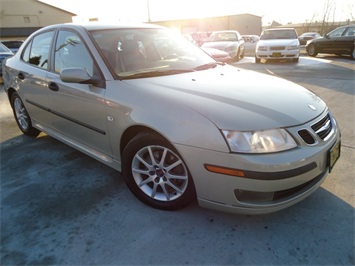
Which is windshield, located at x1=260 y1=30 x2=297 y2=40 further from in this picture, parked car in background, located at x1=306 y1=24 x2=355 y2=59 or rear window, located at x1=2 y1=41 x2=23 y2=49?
rear window, located at x1=2 y1=41 x2=23 y2=49

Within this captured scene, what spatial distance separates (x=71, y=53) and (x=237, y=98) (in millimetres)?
1791

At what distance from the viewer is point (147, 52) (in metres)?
2.91

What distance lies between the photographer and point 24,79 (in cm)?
354

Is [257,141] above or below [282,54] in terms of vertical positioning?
above

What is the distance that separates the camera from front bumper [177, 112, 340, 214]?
1797 millimetres

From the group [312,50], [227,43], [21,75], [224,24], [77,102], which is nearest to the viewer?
[77,102]

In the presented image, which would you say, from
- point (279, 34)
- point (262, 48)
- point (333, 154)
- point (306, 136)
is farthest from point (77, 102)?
point (279, 34)

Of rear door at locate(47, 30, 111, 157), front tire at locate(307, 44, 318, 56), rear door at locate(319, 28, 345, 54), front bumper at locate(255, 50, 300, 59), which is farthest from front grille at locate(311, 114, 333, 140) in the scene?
front tire at locate(307, 44, 318, 56)

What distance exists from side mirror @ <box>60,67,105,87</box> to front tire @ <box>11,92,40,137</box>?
6.00 feet

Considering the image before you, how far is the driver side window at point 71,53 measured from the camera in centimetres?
264

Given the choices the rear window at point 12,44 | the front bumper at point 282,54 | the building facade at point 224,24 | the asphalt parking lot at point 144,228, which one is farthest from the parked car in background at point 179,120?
the building facade at point 224,24

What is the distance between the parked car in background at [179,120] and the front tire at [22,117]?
792 millimetres

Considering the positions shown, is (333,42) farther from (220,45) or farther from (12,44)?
(12,44)

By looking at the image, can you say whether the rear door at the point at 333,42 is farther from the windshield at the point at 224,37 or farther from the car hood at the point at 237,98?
the car hood at the point at 237,98
